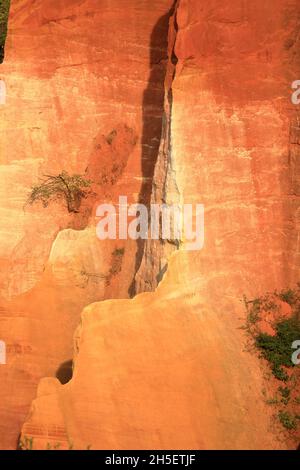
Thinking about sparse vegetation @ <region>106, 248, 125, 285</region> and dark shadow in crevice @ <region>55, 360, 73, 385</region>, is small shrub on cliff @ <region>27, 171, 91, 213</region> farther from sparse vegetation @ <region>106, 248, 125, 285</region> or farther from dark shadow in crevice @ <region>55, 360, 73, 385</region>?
dark shadow in crevice @ <region>55, 360, 73, 385</region>

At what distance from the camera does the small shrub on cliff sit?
14938 mm

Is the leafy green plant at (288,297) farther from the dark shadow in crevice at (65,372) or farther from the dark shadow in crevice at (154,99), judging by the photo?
the dark shadow in crevice at (154,99)

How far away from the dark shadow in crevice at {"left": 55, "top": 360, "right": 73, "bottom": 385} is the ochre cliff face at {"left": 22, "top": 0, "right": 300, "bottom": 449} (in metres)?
2.35

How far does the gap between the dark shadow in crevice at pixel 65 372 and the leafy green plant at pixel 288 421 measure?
4203mm

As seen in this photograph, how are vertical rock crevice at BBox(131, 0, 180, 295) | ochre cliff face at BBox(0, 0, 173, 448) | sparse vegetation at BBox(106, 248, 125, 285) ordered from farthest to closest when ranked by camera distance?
sparse vegetation at BBox(106, 248, 125, 285) → ochre cliff face at BBox(0, 0, 173, 448) → vertical rock crevice at BBox(131, 0, 180, 295)

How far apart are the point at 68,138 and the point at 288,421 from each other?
823 cm

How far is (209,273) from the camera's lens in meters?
10.8

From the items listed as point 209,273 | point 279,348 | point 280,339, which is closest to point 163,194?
point 209,273

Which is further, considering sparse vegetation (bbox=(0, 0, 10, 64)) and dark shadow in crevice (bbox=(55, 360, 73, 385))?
sparse vegetation (bbox=(0, 0, 10, 64))

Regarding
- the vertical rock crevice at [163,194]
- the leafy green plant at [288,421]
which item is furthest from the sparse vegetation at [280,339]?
the vertical rock crevice at [163,194]

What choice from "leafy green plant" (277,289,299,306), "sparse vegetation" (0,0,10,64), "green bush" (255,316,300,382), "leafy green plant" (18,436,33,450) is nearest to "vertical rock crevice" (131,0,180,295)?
"leafy green plant" (277,289,299,306)

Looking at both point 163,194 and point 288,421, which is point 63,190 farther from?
point 288,421

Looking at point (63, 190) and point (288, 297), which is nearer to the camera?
point (288, 297)

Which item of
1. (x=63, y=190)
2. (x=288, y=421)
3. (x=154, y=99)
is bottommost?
(x=288, y=421)
